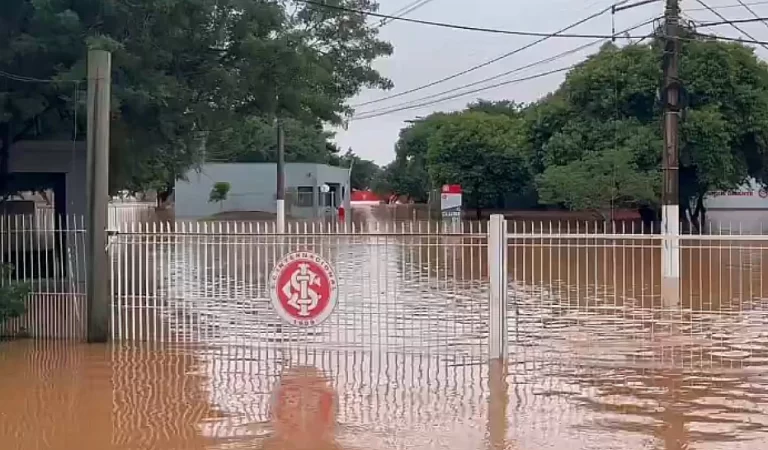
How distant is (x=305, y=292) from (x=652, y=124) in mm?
27400

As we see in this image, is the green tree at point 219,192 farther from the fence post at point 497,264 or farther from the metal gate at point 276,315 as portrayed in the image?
the fence post at point 497,264

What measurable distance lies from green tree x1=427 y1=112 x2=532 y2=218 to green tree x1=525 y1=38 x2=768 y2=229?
378 inches

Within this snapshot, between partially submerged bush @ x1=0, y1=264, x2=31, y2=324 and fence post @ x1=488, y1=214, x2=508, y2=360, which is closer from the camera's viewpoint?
fence post @ x1=488, y1=214, x2=508, y2=360

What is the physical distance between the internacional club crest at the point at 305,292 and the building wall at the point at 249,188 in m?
43.9

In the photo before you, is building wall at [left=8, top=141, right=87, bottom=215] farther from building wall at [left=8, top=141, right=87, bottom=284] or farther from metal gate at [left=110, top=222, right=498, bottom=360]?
metal gate at [left=110, top=222, right=498, bottom=360]

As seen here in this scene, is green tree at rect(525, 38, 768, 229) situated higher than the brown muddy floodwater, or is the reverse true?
green tree at rect(525, 38, 768, 229)

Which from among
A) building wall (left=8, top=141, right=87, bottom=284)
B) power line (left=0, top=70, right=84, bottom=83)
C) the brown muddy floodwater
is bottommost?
the brown muddy floodwater

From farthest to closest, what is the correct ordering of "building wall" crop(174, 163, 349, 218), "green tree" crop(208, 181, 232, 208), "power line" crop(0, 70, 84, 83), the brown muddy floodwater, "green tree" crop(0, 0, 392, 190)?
"building wall" crop(174, 163, 349, 218) < "green tree" crop(208, 181, 232, 208) < "power line" crop(0, 70, 84, 83) < "green tree" crop(0, 0, 392, 190) < the brown muddy floodwater

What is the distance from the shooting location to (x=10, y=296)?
11508 millimetres

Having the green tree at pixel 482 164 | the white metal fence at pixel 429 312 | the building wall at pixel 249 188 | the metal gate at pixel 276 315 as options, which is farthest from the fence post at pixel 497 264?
the building wall at pixel 249 188

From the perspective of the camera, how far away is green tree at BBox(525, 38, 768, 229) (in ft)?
107

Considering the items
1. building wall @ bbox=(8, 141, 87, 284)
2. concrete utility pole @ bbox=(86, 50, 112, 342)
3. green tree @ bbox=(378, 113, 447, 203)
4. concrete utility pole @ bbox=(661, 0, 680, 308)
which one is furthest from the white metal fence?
green tree @ bbox=(378, 113, 447, 203)

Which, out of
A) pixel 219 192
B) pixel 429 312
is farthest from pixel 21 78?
pixel 219 192

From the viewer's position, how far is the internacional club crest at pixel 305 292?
10.6 meters
